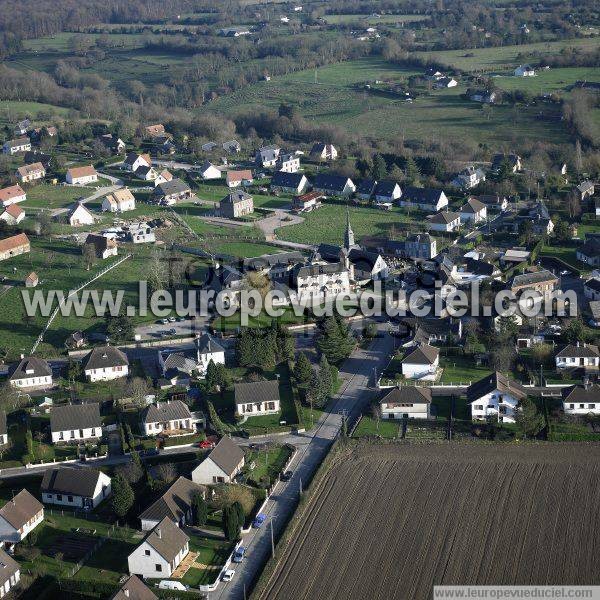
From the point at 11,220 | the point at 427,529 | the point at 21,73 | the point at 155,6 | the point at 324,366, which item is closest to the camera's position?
the point at 427,529

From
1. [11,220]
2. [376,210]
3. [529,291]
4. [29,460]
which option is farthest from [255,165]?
[29,460]

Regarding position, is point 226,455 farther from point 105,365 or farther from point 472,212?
point 472,212

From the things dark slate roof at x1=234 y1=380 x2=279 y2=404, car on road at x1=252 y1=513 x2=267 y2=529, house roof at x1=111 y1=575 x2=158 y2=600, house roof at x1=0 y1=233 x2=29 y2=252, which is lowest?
car on road at x1=252 y1=513 x2=267 y2=529

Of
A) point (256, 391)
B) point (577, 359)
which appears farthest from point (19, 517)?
point (577, 359)

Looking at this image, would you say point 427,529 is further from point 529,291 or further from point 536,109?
point 536,109

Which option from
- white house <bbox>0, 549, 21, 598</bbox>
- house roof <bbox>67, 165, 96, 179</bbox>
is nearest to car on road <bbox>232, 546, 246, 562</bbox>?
white house <bbox>0, 549, 21, 598</bbox>

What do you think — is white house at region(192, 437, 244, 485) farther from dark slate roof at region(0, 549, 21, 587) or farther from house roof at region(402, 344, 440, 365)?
house roof at region(402, 344, 440, 365)

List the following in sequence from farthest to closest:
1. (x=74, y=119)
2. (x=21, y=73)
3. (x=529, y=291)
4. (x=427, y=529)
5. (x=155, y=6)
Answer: (x=155, y=6)
(x=21, y=73)
(x=74, y=119)
(x=529, y=291)
(x=427, y=529)
